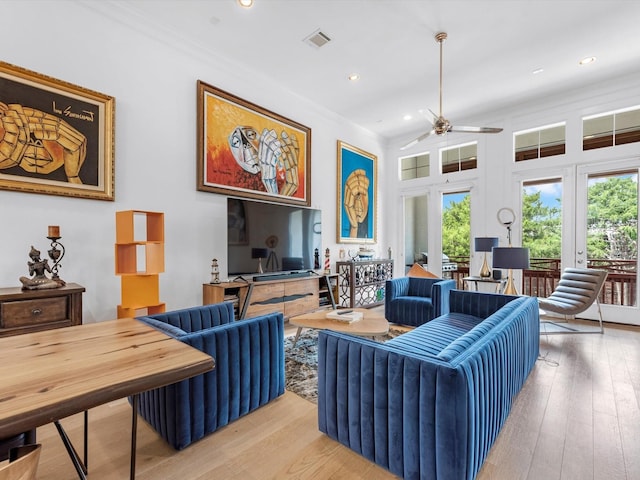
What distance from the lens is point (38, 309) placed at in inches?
88.7

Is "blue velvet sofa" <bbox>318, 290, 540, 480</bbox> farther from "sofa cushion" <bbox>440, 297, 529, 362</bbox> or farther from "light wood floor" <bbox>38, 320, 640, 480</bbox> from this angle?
"light wood floor" <bbox>38, 320, 640, 480</bbox>

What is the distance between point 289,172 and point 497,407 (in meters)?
3.85

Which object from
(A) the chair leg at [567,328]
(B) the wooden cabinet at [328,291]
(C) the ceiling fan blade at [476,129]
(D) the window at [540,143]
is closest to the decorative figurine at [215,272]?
(B) the wooden cabinet at [328,291]

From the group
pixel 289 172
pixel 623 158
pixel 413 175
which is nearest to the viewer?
pixel 623 158

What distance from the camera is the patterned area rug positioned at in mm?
2514

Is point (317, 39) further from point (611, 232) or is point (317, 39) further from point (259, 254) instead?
point (611, 232)

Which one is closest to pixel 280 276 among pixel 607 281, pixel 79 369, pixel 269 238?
pixel 269 238

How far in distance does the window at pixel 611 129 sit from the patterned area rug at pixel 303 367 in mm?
4203

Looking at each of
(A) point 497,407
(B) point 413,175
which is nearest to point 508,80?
(B) point 413,175

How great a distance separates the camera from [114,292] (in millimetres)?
3104

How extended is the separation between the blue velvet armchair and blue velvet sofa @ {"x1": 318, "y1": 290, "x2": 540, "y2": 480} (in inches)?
73.1

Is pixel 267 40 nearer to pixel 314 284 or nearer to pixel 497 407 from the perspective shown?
pixel 314 284

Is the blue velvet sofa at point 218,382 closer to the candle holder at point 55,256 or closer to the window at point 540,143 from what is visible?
the candle holder at point 55,256

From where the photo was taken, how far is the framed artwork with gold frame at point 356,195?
5742 millimetres
